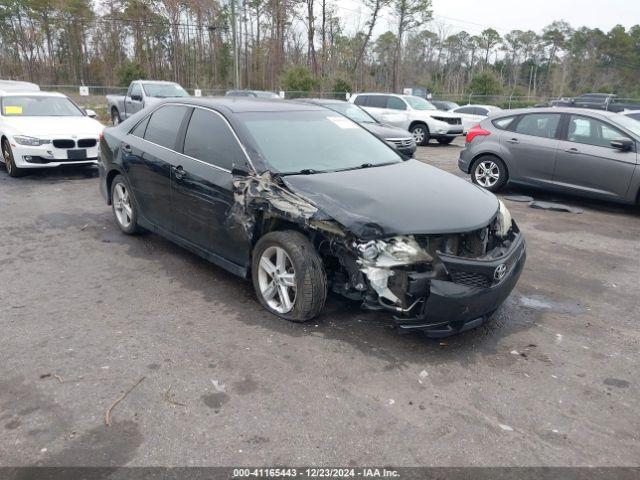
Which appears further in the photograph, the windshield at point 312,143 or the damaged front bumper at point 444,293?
the windshield at point 312,143

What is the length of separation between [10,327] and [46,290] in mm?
753

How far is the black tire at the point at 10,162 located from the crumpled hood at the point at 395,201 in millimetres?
7548

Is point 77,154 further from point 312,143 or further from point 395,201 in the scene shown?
point 395,201

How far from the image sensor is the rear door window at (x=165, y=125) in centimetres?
516

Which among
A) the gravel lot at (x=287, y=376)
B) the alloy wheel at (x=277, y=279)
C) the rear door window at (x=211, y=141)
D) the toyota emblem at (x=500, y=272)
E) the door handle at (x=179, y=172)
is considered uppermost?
the rear door window at (x=211, y=141)

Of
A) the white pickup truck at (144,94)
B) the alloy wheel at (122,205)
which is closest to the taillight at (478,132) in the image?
the alloy wheel at (122,205)

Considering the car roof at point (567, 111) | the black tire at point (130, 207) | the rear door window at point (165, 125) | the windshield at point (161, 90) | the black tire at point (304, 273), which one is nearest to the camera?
the black tire at point (304, 273)

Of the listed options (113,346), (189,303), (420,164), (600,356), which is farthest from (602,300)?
(113,346)

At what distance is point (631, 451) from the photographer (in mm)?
2740

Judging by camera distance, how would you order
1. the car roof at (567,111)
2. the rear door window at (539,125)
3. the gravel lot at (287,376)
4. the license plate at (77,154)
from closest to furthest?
the gravel lot at (287,376) < the car roof at (567,111) < the rear door window at (539,125) < the license plate at (77,154)

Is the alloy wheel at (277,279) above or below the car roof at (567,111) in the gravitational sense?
below

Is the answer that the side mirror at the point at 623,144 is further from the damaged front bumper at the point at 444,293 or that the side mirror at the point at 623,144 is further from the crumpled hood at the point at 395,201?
the damaged front bumper at the point at 444,293

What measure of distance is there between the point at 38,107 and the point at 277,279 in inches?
341

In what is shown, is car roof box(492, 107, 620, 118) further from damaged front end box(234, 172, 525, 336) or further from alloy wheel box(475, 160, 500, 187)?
damaged front end box(234, 172, 525, 336)
